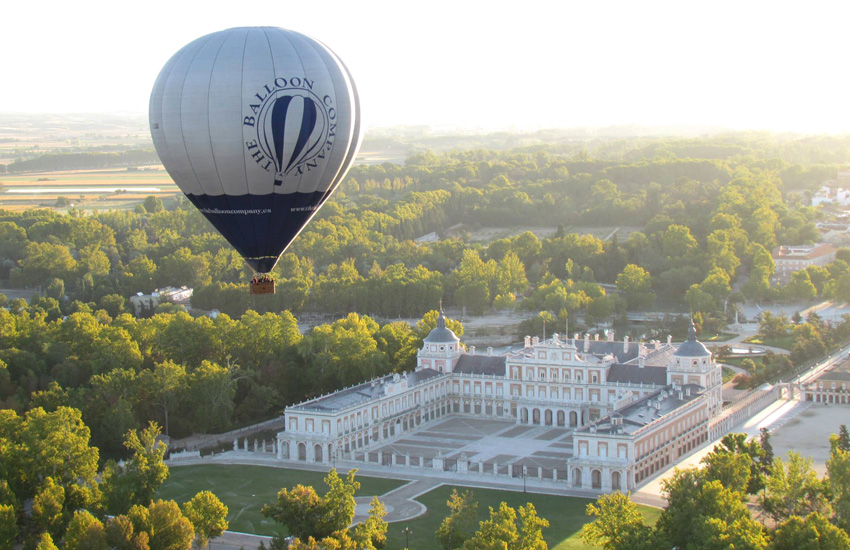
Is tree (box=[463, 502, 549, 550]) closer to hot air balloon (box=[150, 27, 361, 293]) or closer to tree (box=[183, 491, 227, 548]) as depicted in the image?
tree (box=[183, 491, 227, 548])

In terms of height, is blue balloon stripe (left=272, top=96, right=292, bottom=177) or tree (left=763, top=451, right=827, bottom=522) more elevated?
blue balloon stripe (left=272, top=96, right=292, bottom=177)

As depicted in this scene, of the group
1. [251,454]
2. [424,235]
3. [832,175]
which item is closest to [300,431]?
[251,454]

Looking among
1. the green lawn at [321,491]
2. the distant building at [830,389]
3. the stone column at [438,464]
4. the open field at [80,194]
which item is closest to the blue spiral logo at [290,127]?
the green lawn at [321,491]

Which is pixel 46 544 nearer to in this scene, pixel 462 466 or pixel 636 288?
pixel 462 466

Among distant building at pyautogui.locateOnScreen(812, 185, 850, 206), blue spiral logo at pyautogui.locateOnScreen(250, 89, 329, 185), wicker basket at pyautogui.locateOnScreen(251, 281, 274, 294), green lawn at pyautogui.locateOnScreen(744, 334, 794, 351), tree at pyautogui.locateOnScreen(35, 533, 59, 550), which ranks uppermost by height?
blue spiral logo at pyautogui.locateOnScreen(250, 89, 329, 185)

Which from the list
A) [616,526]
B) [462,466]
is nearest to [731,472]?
[616,526]

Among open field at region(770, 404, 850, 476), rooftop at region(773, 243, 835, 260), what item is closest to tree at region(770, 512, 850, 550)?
open field at region(770, 404, 850, 476)

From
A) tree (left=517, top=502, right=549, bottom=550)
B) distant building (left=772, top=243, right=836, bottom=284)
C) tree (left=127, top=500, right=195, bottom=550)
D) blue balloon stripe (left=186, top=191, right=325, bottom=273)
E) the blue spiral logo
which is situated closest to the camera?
tree (left=517, top=502, right=549, bottom=550)
